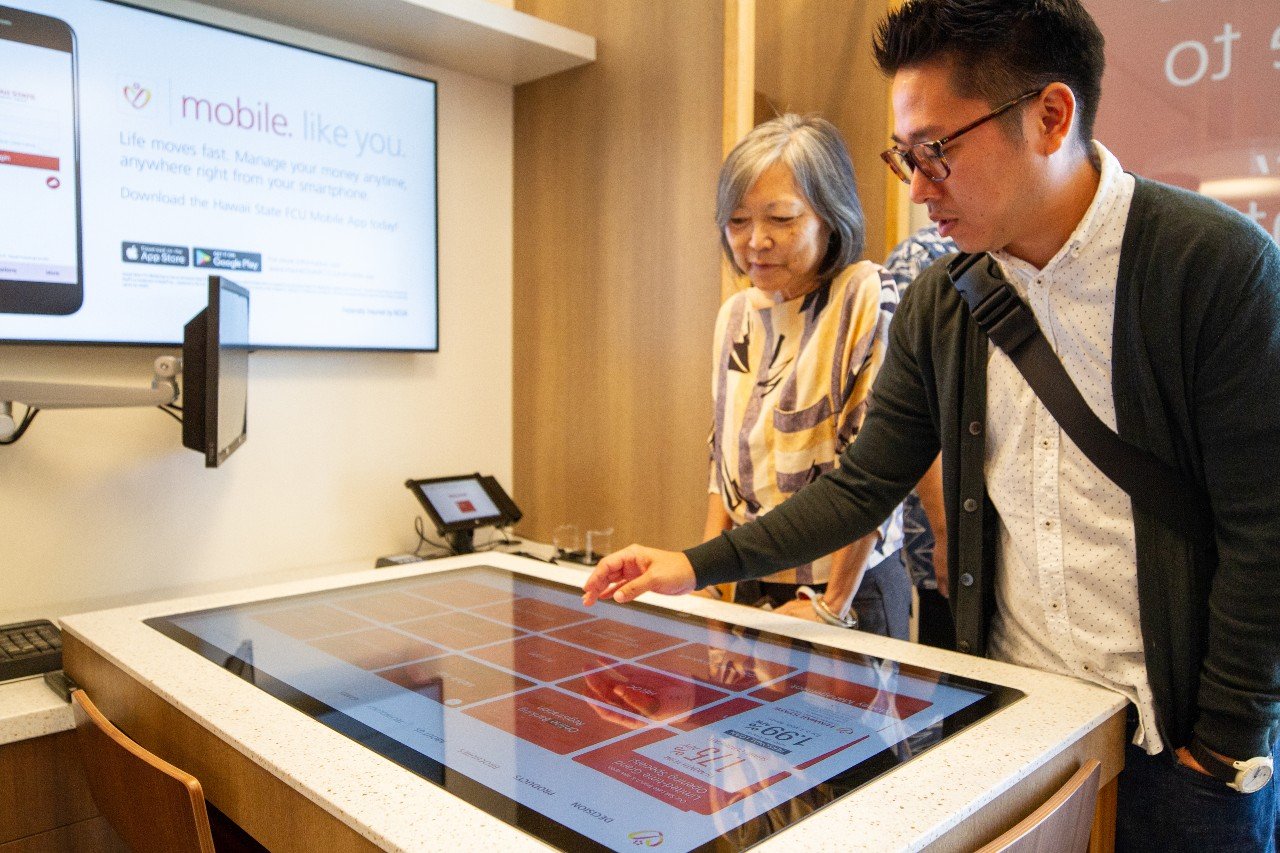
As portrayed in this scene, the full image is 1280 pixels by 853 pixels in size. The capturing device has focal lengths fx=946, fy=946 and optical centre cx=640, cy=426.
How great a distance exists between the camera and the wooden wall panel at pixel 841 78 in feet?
7.77

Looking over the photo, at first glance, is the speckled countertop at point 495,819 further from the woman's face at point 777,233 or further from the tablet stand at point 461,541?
the tablet stand at point 461,541

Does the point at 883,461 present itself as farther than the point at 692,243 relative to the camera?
No

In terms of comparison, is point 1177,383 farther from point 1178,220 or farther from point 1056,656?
point 1056,656

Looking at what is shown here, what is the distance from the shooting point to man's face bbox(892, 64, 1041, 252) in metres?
1.09

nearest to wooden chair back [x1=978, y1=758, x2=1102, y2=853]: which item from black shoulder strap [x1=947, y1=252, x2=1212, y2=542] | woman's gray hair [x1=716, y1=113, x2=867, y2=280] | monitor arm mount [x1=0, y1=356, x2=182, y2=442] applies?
black shoulder strap [x1=947, y1=252, x2=1212, y2=542]

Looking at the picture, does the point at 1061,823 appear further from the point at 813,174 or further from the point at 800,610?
the point at 813,174

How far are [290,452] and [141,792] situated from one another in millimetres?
1656

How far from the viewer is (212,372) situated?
176cm

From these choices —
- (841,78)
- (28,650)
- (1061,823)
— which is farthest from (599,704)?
(841,78)

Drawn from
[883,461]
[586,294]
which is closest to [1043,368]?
[883,461]

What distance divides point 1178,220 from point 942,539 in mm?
861

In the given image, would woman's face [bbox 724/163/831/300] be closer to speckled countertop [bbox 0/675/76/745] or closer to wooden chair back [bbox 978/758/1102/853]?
wooden chair back [bbox 978/758/1102/853]

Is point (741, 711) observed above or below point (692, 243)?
below

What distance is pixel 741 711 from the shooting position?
1079 mm
